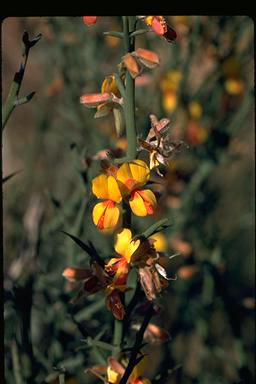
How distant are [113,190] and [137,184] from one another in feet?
0.10

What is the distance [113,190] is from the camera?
755mm

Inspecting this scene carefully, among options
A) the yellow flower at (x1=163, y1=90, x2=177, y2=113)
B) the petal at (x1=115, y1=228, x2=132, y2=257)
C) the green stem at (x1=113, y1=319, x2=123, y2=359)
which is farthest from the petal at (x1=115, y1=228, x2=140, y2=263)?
the yellow flower at (x1=163, y1=90, x2=177, y2=113)

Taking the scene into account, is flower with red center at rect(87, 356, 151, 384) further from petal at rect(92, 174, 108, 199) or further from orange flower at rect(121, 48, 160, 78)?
orange flower at rect(121, 48, 160, 78)

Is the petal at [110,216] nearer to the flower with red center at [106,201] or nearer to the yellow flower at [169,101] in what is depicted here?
the flower with red center at [106,201]

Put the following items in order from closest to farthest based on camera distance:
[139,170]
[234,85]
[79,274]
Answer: [139,170]
[79,274]
[234,85]

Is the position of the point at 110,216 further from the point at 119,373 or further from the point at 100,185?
the point at 119,373

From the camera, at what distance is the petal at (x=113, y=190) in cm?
75

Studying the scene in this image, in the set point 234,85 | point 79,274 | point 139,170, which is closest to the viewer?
point 139,170

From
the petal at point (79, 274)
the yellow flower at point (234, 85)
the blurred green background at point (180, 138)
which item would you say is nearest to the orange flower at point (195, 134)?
the blurred green background at point (180, 138)

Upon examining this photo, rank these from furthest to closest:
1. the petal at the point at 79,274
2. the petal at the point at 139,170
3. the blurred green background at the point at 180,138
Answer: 1. the blurred green background at the point at 180,138
2. the petal at the point at 79,274
3. the petal at the point at 139,170

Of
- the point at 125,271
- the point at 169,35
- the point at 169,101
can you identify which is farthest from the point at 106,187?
the point at 169,101

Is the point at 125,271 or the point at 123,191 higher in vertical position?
the point at 123,191

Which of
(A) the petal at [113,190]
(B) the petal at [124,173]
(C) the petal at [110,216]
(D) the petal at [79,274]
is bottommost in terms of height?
(D) the petal at [79,274]

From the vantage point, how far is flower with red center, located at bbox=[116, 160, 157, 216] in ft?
2.44
